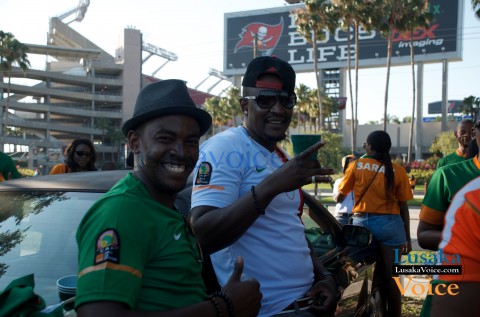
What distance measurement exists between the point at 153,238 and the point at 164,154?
34 centimetres

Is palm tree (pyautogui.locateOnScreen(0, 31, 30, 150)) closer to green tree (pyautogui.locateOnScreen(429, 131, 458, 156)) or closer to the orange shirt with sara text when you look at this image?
green tree (pyautogui.locateOnScreen(429, 131, 458, 156))

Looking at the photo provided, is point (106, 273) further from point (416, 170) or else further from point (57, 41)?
point (57, 41)

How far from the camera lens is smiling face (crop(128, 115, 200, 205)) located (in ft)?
5.52

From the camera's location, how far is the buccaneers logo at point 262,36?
2542 inches

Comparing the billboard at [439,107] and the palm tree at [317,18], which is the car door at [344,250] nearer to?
Answer: the palm tree at [317,18]

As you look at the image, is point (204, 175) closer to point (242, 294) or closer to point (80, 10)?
point (242, 294)

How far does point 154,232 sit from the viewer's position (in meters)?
1.46

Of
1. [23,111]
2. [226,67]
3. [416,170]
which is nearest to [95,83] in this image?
[23,111]

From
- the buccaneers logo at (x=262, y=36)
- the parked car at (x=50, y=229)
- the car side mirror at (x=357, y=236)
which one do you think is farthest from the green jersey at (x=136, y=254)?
the buccaneers logo at (x=262, y=36)

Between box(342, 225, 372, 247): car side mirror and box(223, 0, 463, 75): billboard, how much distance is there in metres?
50.2

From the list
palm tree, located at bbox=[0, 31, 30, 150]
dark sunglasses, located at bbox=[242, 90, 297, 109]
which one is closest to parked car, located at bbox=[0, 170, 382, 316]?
dark sunglasses, located at bbox=[242, 90, 297, 109]

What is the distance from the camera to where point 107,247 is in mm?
1345

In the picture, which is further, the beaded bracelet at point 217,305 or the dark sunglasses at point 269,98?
the dark sunglasses at point 269,98

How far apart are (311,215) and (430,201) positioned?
4.77ft
